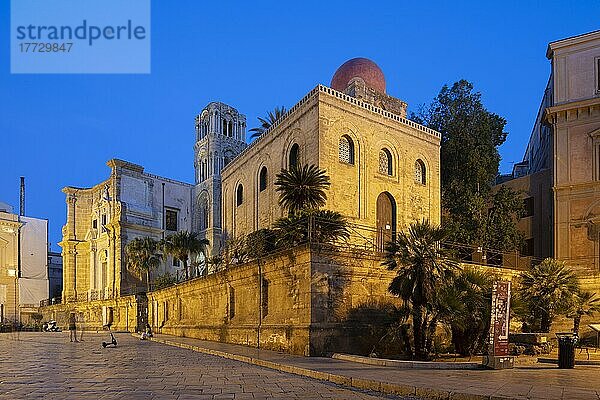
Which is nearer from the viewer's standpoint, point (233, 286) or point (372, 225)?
point (233, 286)

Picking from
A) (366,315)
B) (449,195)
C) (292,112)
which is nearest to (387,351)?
(366,315)

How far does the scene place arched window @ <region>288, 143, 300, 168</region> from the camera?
2897 centimetres

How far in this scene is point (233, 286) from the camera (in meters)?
23.2

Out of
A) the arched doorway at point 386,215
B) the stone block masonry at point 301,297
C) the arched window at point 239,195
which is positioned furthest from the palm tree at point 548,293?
the arched window at point 239,195

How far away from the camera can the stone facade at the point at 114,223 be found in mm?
52688

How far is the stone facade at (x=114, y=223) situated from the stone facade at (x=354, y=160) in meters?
21.4

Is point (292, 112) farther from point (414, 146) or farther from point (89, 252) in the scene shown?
point (89, 252)

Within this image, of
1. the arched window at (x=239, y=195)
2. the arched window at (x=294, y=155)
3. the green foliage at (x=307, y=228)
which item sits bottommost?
the green foliage at (x=307, y=228)

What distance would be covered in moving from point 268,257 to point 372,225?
1061 cm

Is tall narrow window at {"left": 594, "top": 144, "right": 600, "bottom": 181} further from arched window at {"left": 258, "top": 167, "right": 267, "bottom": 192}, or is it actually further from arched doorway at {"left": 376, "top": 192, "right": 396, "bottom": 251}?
arched window at {"left": 258, "top": 167, "right": 267, "bottom": 192}

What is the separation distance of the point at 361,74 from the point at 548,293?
18559 millimetres

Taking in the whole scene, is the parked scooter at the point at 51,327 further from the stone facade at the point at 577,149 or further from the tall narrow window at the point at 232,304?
the stone facade at the point at 577,149

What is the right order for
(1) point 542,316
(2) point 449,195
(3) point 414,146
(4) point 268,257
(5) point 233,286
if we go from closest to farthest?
(4) point 268,257
(1) point 542,316
(5) point 233,286
(3) point 414,146
(2) point 449,195

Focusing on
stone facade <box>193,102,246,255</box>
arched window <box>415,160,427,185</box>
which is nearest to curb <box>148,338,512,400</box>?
arched window <box>415,160,427,185</box>
